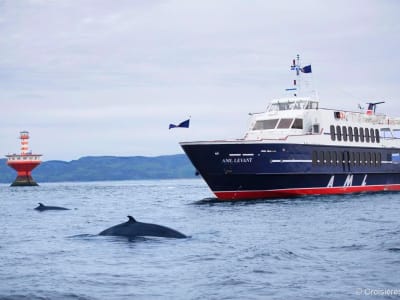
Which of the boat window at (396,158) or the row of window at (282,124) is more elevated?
the row of window at (282,124)

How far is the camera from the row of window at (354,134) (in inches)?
2163

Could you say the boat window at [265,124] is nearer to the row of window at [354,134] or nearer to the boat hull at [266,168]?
the boat hull at [266,168]

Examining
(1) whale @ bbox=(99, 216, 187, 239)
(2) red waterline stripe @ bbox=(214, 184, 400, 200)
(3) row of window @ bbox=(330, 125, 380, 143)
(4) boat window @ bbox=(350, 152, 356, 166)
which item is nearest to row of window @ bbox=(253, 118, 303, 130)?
(3) row of window @ bbox=(330, 125, 380, 143)

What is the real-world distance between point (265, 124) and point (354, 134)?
10.3 metres

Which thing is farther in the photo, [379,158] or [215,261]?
[379,158]

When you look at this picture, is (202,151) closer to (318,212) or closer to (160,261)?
(318,212)

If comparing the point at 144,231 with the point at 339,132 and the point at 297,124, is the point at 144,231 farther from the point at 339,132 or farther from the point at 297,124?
the point at 339,132

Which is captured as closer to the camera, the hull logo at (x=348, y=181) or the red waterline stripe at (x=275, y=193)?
the red waterline stripe at (x=275, y=193)

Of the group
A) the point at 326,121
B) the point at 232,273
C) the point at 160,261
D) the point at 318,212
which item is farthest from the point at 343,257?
the point at 326,121

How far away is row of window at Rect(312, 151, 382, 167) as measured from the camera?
5175 cm

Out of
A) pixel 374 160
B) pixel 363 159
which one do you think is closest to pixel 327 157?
pixel 363 159

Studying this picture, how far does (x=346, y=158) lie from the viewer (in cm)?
5566

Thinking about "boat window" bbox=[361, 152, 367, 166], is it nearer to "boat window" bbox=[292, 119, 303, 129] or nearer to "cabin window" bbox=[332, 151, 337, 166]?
"cabin window" bbox=[332, 151, 337, 166]

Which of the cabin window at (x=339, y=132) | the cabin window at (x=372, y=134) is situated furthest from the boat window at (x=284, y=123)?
the cabin window at (x=372, y=134)
